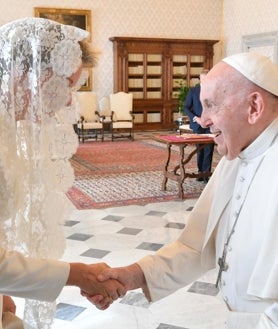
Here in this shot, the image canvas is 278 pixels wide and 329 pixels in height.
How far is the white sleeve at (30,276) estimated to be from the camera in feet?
4.59

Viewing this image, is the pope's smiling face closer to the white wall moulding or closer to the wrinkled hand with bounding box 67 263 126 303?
the wrinkled hand with bounding box 67 263 126 303

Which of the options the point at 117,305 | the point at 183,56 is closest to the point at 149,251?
the point at 117,305

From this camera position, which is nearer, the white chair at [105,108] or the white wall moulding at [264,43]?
the white wall moulding at [264,43]

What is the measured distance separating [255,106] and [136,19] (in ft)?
38.5

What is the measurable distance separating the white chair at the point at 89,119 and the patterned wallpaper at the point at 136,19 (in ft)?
3.64

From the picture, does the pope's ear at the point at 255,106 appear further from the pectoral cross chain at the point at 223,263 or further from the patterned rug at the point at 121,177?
the patterned rug at the point at 121,177

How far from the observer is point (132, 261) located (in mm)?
3783

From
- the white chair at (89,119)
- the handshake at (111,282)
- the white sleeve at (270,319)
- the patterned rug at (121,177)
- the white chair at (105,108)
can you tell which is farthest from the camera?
the white chair at (105,108)

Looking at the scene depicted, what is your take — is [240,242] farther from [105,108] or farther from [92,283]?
[105,108]

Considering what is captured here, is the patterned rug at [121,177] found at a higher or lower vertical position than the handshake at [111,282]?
lower

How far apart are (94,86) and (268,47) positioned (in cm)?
460

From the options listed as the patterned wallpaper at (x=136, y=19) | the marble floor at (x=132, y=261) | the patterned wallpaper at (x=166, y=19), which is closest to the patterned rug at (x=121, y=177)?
the marble floor at (x=132, y=261)

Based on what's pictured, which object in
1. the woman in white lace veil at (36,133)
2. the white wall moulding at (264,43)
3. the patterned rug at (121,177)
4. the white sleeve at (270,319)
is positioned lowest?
the patterned rug at (121,177)

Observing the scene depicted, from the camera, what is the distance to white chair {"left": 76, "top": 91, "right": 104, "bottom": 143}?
11.0m
